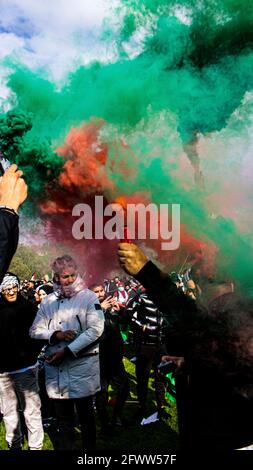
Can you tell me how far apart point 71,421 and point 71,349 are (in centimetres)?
79

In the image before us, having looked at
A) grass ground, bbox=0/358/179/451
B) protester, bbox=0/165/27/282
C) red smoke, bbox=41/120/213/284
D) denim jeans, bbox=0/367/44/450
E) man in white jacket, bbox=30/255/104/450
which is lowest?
grass ground, bbox=0/358/179/451

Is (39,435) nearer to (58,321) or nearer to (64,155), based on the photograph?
(58,321)

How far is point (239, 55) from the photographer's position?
4.08 m

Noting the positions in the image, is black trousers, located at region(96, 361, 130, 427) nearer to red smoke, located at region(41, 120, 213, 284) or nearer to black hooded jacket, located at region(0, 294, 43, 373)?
black hooded jacket, located at region(0, 294, 43, 373)

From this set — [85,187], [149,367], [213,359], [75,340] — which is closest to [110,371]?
[149,367]

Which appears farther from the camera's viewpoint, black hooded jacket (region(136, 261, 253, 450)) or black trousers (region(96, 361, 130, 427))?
black trousers (region(96, 361, 130, 427))

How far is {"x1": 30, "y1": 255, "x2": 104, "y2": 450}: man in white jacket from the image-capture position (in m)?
4.64

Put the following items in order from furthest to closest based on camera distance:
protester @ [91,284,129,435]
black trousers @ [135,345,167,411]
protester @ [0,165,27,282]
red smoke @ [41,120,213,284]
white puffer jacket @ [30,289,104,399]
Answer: black trousers @ [135,345,167,411]
protester @ [91,284,129,435]
white puffer jacket @ [30,289,104,399]
red smoke @ [41,120,213,284]
protester @ [0,165,27,282]

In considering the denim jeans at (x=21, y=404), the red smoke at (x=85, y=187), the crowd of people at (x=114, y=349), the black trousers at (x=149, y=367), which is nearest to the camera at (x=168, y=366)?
the crowd of people at (x=114, y=349)

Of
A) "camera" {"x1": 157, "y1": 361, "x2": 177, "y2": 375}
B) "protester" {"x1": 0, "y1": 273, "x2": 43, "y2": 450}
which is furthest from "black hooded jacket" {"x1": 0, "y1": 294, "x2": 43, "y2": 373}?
"camera" {"x1": 157, "y1": 361, "x2": 177, "y2": 375}

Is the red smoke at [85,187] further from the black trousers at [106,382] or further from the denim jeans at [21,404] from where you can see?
the black trousers at [106,382]

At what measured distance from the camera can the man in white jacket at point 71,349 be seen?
4.64 m

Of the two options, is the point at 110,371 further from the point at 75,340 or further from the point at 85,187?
the point at 85,187
